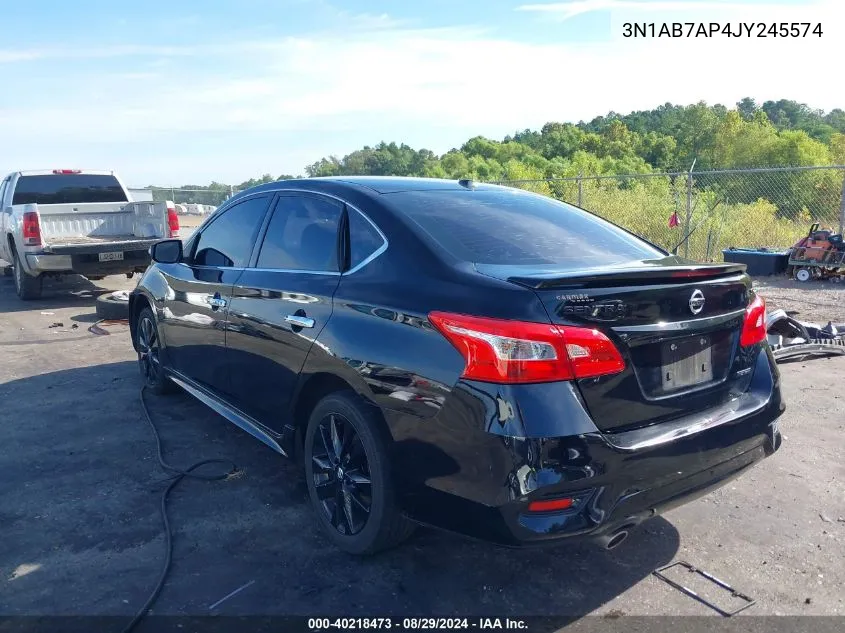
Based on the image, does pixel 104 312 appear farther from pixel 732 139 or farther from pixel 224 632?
pixel 732 139

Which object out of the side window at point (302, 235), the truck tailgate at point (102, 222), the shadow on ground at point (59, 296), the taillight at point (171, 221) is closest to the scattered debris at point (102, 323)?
the shadow on ground at point (59, 296)

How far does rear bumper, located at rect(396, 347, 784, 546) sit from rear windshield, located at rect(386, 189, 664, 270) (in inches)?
33.2

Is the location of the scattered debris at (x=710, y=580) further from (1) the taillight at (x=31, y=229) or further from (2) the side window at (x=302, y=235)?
(1) the taillight at (x=31, y=229)

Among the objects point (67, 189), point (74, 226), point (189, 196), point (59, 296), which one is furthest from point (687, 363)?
point (189, 196)

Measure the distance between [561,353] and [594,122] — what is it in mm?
102856

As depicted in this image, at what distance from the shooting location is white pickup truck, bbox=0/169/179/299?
32.8ft

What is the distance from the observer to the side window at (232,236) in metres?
4.22

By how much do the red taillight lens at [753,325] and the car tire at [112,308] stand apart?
7.54 meters

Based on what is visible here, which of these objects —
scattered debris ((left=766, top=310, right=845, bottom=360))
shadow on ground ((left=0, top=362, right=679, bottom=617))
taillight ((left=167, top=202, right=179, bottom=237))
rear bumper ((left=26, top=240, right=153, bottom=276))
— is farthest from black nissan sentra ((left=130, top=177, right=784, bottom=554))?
taillight ((left=167, top=202, right=179, bottom=237))

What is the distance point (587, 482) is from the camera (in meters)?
2.46

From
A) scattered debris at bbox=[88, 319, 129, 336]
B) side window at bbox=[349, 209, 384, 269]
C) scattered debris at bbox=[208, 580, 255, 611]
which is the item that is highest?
side window at bbox=[349, 209, 384, 269]

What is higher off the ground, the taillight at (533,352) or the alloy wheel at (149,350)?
the taillight at (533,352)

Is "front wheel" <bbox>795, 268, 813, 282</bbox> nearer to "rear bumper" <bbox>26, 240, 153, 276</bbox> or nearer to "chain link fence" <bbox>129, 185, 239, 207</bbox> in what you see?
"rear bumper" <bbox>26, 240, 153, 276</bbox>

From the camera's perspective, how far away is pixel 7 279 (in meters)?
13.4
